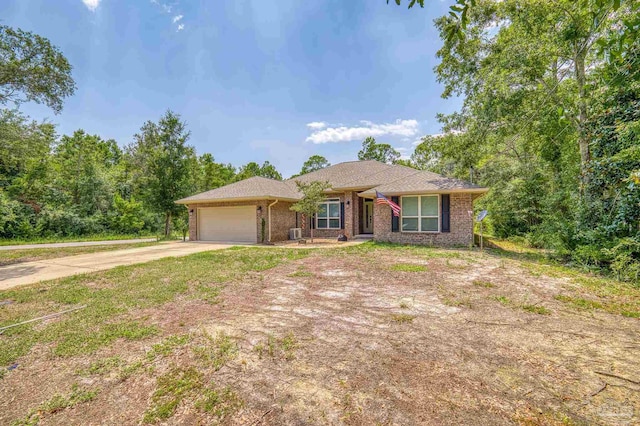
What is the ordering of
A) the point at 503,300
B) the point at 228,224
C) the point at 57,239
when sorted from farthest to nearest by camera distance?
the point at 57,239
the point at 228,224
the point at 503,300

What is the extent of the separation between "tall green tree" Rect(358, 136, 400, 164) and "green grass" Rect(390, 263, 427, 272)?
33206 millimetres

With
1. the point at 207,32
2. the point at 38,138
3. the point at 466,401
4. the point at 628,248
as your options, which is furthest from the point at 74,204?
the point at 628,248

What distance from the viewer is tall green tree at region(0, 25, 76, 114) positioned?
8.88 metres

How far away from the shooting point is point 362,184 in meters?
14.6

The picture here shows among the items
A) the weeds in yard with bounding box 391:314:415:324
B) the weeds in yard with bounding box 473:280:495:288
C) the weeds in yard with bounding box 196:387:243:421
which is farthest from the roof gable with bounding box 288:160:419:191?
the weeds in yard with bounding box 196:387:243:421

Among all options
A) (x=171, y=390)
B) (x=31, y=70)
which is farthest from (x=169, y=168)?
(x=171, y=390)

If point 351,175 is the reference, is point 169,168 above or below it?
above

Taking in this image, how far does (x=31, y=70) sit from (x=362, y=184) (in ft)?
43.9

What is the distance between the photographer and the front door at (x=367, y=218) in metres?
16.1

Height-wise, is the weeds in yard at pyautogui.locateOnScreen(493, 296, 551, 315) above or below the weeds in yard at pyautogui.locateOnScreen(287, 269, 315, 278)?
below

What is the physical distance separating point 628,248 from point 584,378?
23.4ft

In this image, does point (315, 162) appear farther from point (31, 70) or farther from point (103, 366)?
point (103, 366)

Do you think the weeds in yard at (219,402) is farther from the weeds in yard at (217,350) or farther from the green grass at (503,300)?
the green grass at (503,300)

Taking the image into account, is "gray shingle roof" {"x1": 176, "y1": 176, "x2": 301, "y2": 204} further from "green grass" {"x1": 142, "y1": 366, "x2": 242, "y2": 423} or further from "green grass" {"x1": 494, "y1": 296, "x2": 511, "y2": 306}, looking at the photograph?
"green grass" {"x1": 142, "y1": 366, "x2": 242, "y2": 423}
